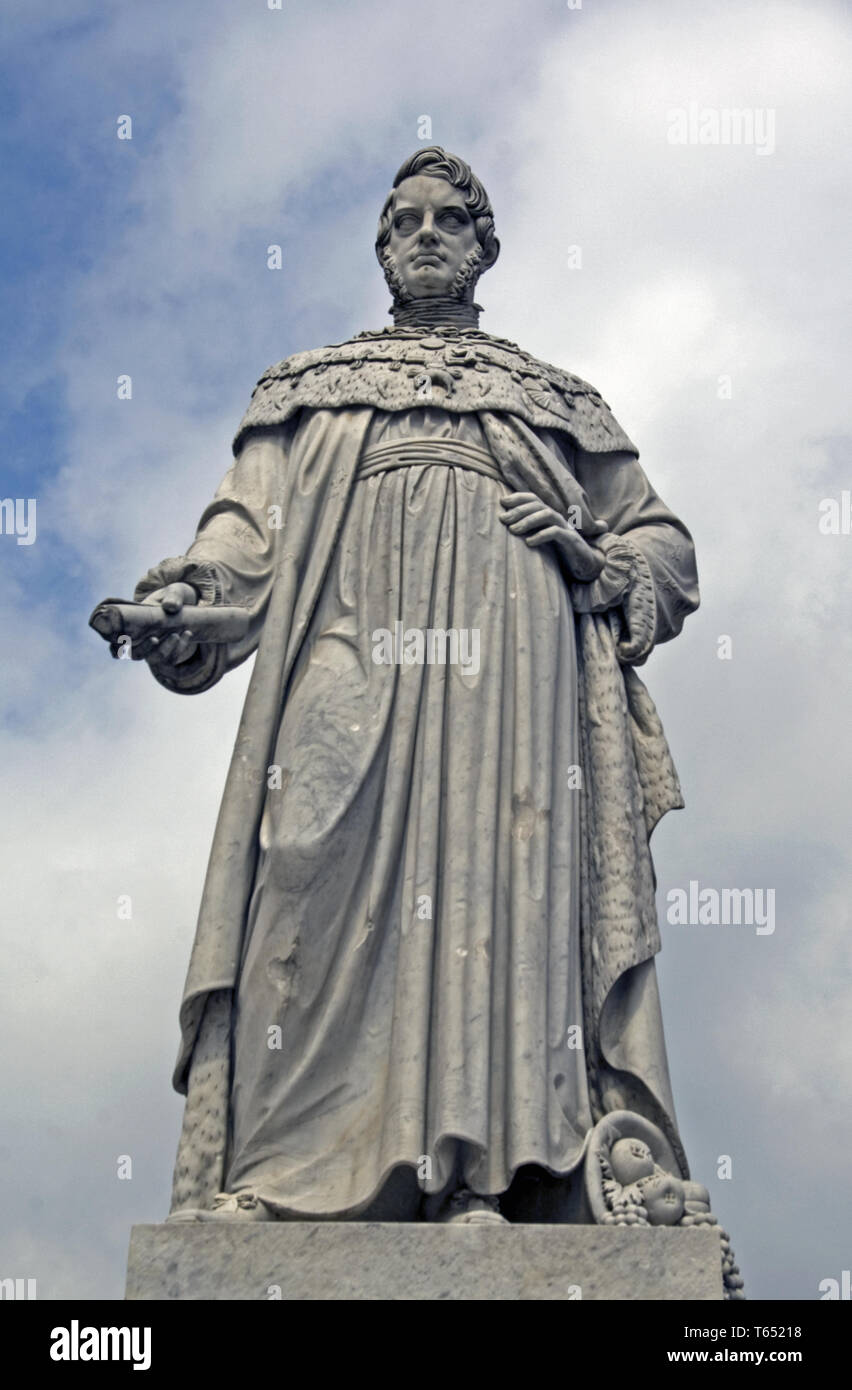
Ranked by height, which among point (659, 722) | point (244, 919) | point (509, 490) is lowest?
point (244, 919)

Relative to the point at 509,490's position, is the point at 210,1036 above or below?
below

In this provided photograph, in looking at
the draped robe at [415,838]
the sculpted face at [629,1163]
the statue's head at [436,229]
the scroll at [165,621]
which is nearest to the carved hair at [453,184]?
the statue's head at [436,229]

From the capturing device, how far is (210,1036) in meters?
9.93

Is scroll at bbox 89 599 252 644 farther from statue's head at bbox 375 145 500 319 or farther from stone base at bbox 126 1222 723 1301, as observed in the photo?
stone base at bbox 126 1222 723 1301

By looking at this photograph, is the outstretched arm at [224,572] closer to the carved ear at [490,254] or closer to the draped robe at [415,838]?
the draped robe at [415,838]

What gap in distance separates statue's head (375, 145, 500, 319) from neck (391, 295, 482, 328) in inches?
0.7

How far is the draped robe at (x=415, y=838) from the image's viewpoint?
9.59m

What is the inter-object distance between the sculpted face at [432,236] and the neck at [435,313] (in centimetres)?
4

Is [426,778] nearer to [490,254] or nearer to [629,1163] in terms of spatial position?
[629,1163]

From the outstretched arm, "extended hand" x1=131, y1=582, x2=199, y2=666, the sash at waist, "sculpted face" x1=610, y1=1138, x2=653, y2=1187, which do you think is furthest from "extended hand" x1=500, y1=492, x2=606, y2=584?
"sculpted face" x1=610, y1=1138, x2=653, y2=1187

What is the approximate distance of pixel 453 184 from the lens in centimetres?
1180

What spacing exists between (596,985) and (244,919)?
1615 mm

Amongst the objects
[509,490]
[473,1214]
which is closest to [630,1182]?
[473,1214]
